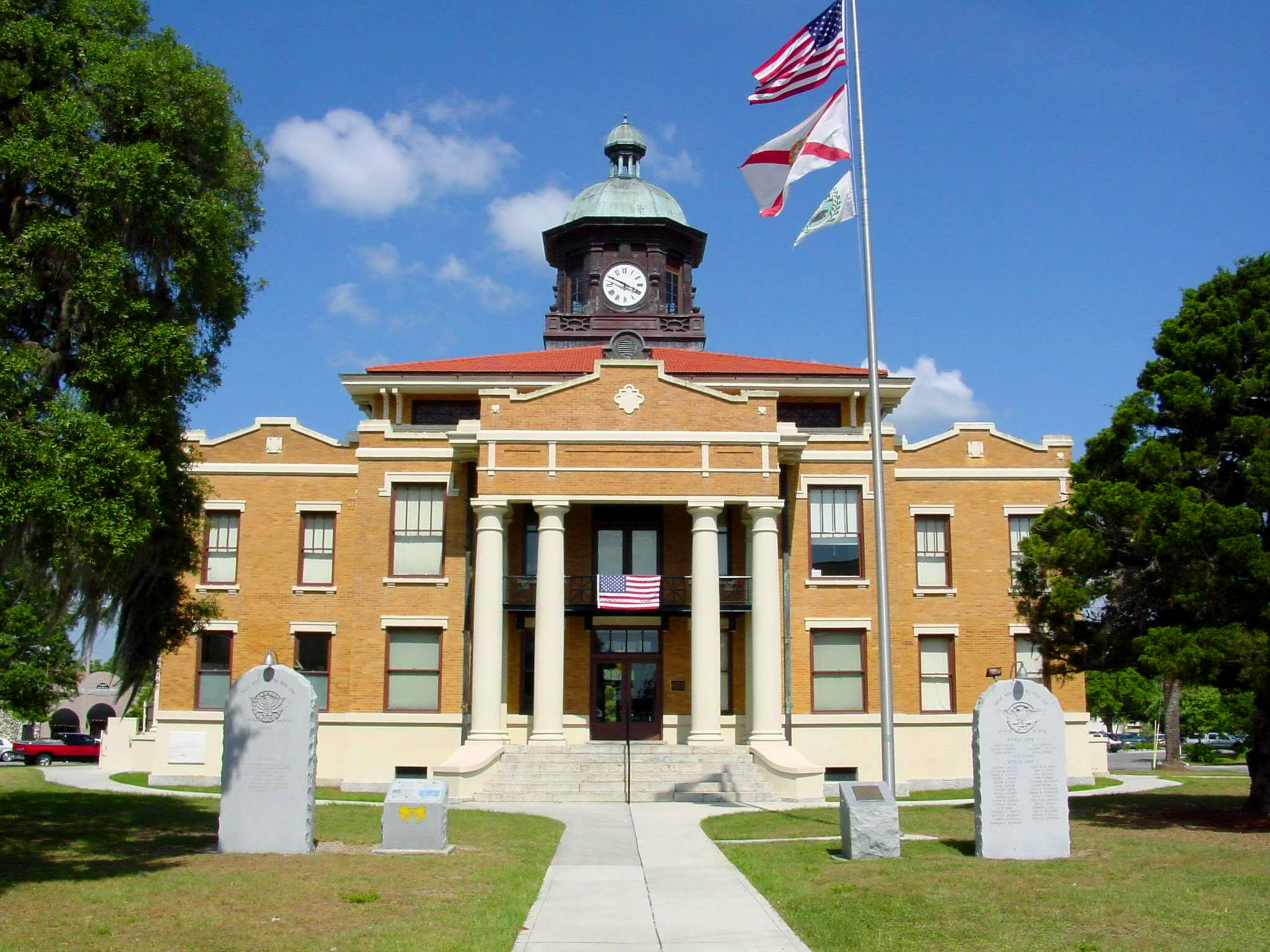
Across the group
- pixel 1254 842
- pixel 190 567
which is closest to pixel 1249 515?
pixel 1254 842

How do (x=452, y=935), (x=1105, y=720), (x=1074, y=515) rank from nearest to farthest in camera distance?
1. (x=452, y=935)
2. (x=1074, y=515)
3. (x=1105, y=720)

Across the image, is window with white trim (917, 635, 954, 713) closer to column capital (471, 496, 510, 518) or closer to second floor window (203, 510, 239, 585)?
column capital (471, 496, 510, 518)

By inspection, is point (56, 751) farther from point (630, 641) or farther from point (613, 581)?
point (613, 581)

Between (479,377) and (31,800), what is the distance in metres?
16.2

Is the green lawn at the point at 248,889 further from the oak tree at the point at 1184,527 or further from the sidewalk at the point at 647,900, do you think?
the oak tree at the point at 1184,527

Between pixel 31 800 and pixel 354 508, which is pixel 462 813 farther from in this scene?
pixel 354 508

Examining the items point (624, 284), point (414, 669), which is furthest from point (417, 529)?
point (624, 284)

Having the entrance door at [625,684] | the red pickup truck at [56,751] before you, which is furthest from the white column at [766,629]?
the red pickup truck at [56,751]

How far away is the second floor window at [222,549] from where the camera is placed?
109 feet

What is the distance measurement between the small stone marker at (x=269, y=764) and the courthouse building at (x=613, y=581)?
1258 cm

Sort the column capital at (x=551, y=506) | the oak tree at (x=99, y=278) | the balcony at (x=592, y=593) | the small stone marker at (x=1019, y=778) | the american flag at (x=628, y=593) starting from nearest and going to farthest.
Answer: the oak tree at (x=99, y=278)
the small stone marker at (x=1019, y=778)
the column capital at (x=551, y=506)
the american flag at (x=628, y=593)
the balcony at (x=592, y=593)

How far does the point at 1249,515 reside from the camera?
19.1 meters

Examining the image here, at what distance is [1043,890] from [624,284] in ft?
111

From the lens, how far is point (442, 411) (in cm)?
3603
